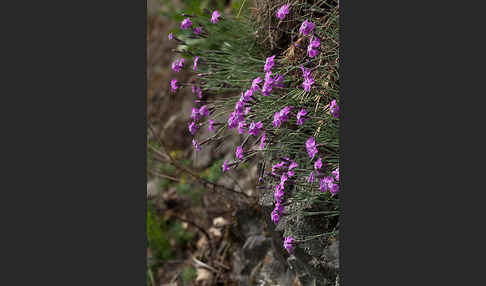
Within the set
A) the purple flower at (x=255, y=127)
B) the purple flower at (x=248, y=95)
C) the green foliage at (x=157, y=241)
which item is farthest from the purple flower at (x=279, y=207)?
the green foliage at (x=157, y=241)

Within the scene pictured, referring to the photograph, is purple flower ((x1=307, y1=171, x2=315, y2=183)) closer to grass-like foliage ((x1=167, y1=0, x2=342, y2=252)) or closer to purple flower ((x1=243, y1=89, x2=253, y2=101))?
grass-like foliage ((x1=167, y1=0, x2=342, y2=252))

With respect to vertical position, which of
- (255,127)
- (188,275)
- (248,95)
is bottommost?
(188,275)

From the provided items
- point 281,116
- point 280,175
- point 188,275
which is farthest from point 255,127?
point 188,275

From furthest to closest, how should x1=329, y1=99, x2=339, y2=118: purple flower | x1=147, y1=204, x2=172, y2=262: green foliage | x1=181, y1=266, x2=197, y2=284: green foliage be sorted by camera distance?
x1=147, y1=204, x2=172, y2=262: green foliage → x1=181, y1=266, x2=197, y2=284: green foliage → x1=329, y1=99, x2=339, y2=118: purple flower

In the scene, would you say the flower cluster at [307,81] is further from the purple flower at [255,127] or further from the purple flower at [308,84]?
the purple flower at [255,127]

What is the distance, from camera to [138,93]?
1.65 meters

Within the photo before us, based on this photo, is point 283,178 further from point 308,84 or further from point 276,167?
point 308,84

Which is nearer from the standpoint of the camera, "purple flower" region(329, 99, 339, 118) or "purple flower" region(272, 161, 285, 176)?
"purple flower" region(329, 99, 339, 118)

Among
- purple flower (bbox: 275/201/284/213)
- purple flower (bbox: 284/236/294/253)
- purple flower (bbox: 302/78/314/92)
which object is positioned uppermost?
purple flower (bbox: 302/78/314/92)

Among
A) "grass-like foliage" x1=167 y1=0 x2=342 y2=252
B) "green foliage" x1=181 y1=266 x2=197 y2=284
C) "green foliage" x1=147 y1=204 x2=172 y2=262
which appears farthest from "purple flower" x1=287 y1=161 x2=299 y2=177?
"green foliage" x1=147 y1=204 x2=172 y2=262

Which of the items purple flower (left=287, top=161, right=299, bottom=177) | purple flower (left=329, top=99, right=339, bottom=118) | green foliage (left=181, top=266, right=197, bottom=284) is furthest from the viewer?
green foliage (left=181, top=266, right=197, bottom=284)

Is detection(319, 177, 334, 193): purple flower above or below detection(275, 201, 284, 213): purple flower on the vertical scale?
above

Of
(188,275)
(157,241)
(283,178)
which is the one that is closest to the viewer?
(283,178)

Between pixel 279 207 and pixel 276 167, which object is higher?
pixel 276 167
